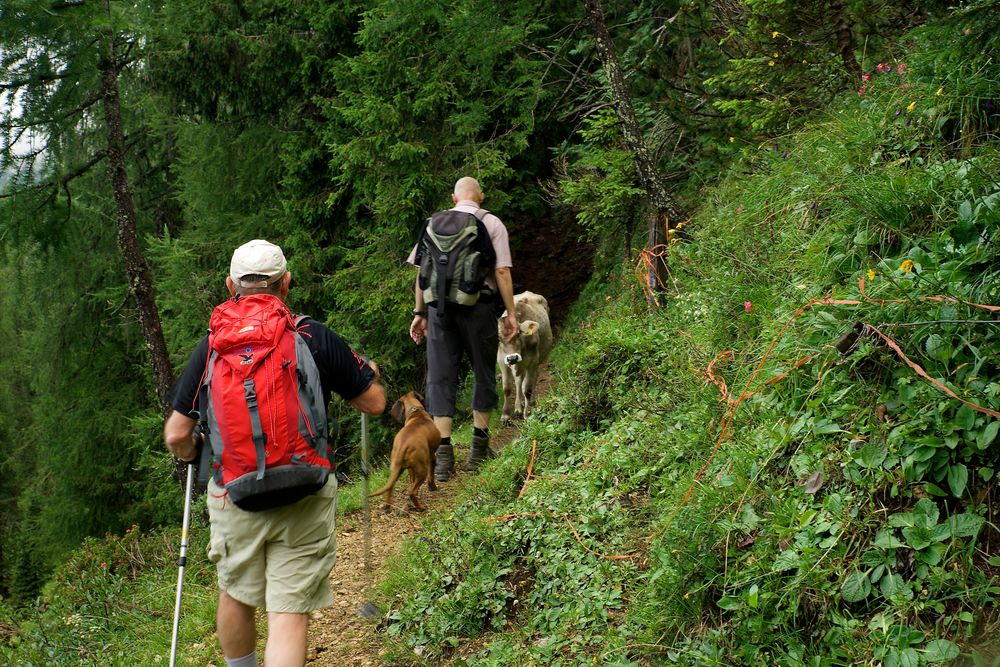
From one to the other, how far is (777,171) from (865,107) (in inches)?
32.3

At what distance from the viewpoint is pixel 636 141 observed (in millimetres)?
7012

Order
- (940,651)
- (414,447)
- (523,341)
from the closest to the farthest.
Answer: (940,651), (414,447), (523,341)

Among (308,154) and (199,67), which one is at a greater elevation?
(199,67)

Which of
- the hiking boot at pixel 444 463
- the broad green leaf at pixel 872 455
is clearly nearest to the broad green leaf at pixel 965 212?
the broad green leaf at pixel 872 455

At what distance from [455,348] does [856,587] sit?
4458mm

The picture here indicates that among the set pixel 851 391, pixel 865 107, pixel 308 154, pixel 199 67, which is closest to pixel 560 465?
pixel 851 391

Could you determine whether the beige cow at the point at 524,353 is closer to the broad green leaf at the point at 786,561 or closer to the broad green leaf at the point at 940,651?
the broad green leaf at the point at 786,561

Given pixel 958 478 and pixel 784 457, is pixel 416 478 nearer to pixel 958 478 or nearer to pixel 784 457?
pixel 784 457

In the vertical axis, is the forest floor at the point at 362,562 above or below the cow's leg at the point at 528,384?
below

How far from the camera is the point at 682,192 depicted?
9.62 meters

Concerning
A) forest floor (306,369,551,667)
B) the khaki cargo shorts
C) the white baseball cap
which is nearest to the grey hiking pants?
forest floor (306,369,551,667)

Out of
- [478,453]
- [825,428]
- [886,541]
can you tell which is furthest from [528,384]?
[886,541]

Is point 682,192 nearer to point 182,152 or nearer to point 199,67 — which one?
point 199,67

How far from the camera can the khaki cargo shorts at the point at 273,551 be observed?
383 cm
